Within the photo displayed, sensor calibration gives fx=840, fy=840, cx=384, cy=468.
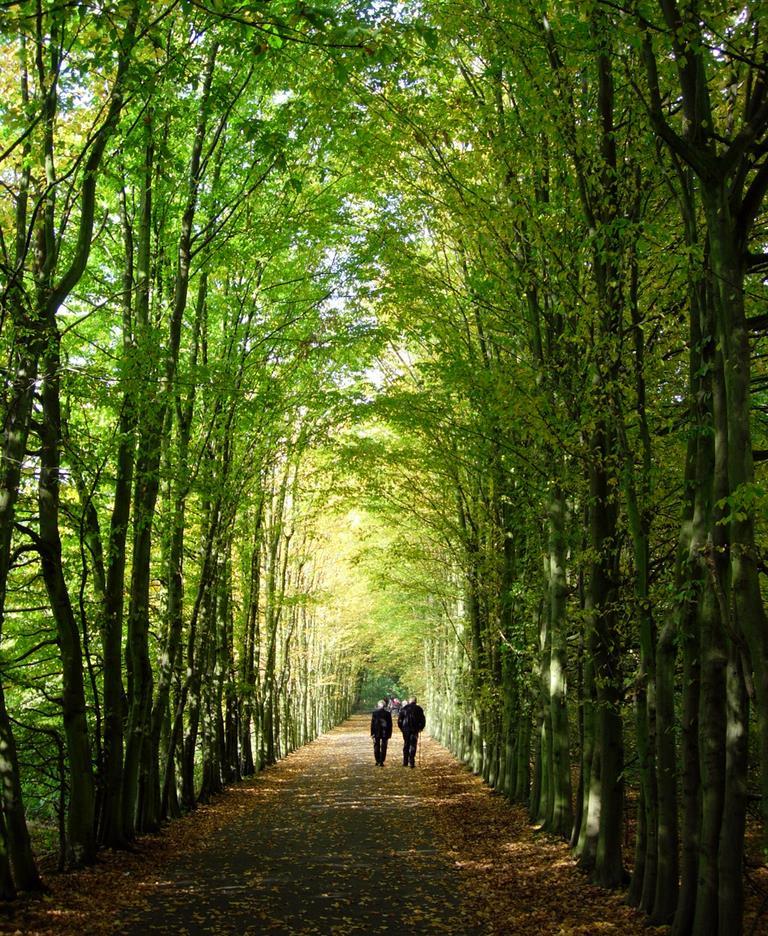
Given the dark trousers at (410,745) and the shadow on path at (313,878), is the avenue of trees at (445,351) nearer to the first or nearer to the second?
the shadow on path at (313,878)

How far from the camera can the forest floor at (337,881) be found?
7141 millimetres

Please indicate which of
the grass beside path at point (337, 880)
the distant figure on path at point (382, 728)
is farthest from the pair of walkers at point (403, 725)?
the grass beside path at point (337, 880)

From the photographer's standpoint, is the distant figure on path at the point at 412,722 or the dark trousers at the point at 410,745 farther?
the dark trousers at the point at 410,745

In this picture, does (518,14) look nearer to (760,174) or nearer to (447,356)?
(760,174)

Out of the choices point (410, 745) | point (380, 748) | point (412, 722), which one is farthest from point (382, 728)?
point (410, 745)

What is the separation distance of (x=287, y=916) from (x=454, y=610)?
23460 millimetres

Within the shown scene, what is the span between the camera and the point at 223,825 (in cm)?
1348

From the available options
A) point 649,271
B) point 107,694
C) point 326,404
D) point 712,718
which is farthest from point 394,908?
point 326,404

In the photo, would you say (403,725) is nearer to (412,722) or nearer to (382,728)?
(382,728)

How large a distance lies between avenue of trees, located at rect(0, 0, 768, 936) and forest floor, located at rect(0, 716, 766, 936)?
0.52 metres

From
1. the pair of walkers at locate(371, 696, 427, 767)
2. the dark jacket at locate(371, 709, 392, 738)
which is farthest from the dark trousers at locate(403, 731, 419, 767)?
the dark jacket at locate(371, 709, 392, 738)

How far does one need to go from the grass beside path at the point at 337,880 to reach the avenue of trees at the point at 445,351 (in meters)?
0.55

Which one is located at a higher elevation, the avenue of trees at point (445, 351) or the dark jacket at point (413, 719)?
the avenue of trees at point (445, 351)

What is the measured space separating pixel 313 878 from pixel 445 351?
8762mm
